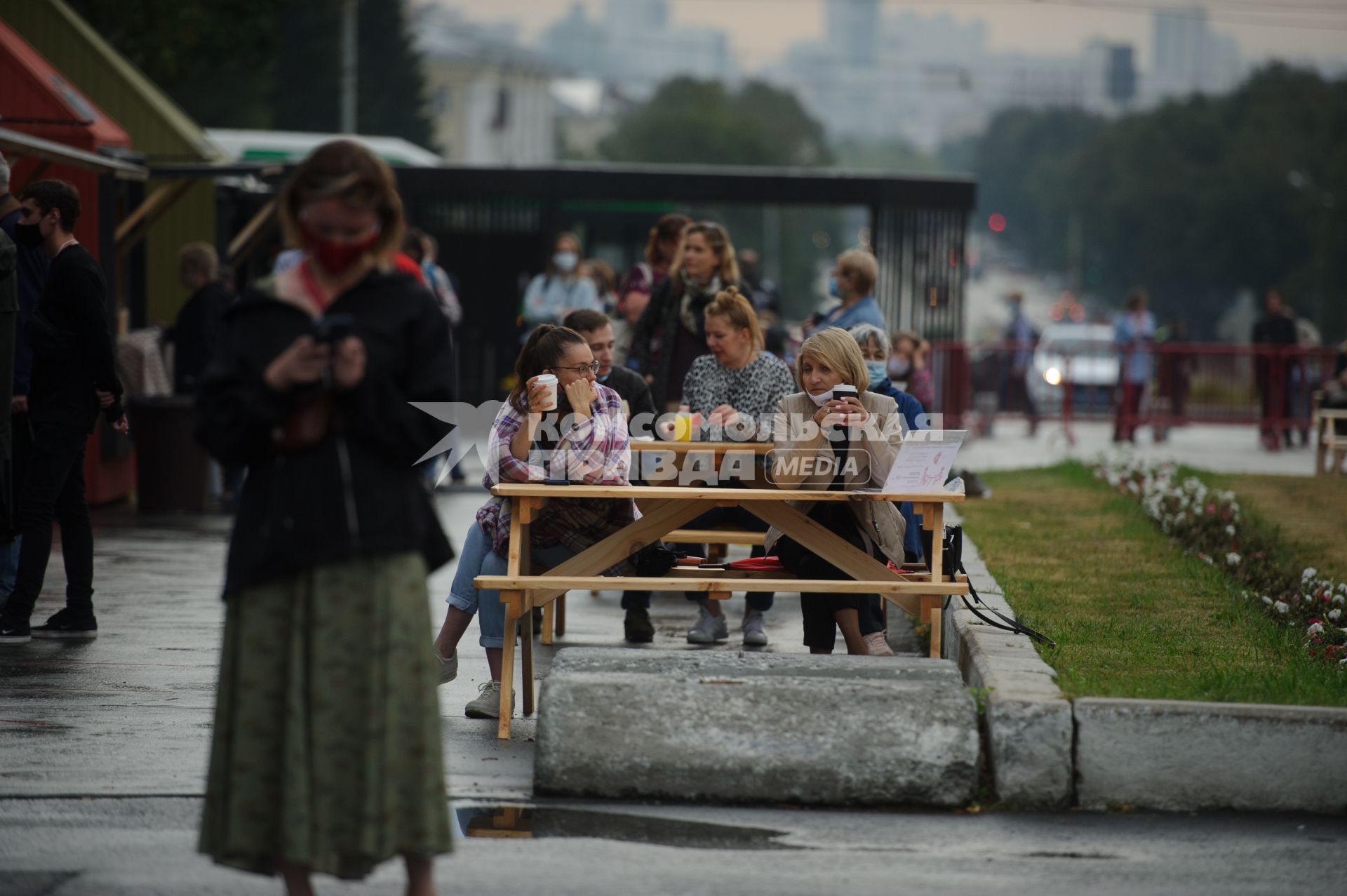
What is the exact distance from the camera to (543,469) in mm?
7039

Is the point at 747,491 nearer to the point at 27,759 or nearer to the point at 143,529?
the point at 27,759

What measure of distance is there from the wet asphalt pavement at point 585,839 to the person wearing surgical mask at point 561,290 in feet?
31.5

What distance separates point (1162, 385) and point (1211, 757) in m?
18.8

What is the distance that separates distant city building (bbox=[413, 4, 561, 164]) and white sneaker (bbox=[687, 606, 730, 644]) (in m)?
101

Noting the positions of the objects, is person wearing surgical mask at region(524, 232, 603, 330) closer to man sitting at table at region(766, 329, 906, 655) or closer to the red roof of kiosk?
the red roof of kiosk

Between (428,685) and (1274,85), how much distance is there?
8332 cm

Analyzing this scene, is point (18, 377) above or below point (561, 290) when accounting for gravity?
below

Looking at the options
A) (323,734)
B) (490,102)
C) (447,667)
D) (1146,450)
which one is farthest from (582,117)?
(323,734)

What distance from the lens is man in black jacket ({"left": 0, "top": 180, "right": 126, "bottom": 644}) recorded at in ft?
26.3

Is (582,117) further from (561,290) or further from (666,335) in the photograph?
(666,335)

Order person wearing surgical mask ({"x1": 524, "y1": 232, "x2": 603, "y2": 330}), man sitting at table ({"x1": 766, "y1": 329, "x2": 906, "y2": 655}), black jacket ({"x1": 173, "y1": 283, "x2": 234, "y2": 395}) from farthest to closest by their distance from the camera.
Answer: person wearing surgical mask ({"x1": 524, "y1": 232, "x2": 603, "y2": 330}), black jacket ({"x1": 173, "y1": 283, "x2": 234, "y2": 395}), man sitting at table ({"x1": 766, "y1": 329, "x2": 906, "y2": 655})

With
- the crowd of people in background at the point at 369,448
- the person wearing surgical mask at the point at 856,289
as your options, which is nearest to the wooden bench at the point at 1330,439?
the crowd of people in background at the point at 369,448

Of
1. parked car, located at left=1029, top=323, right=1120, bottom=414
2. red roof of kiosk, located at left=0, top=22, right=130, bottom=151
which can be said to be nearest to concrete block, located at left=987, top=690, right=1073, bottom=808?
red roof of kiosk, located at left=0, top=22, right=130, bottom=151

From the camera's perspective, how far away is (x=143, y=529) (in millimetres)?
12938
